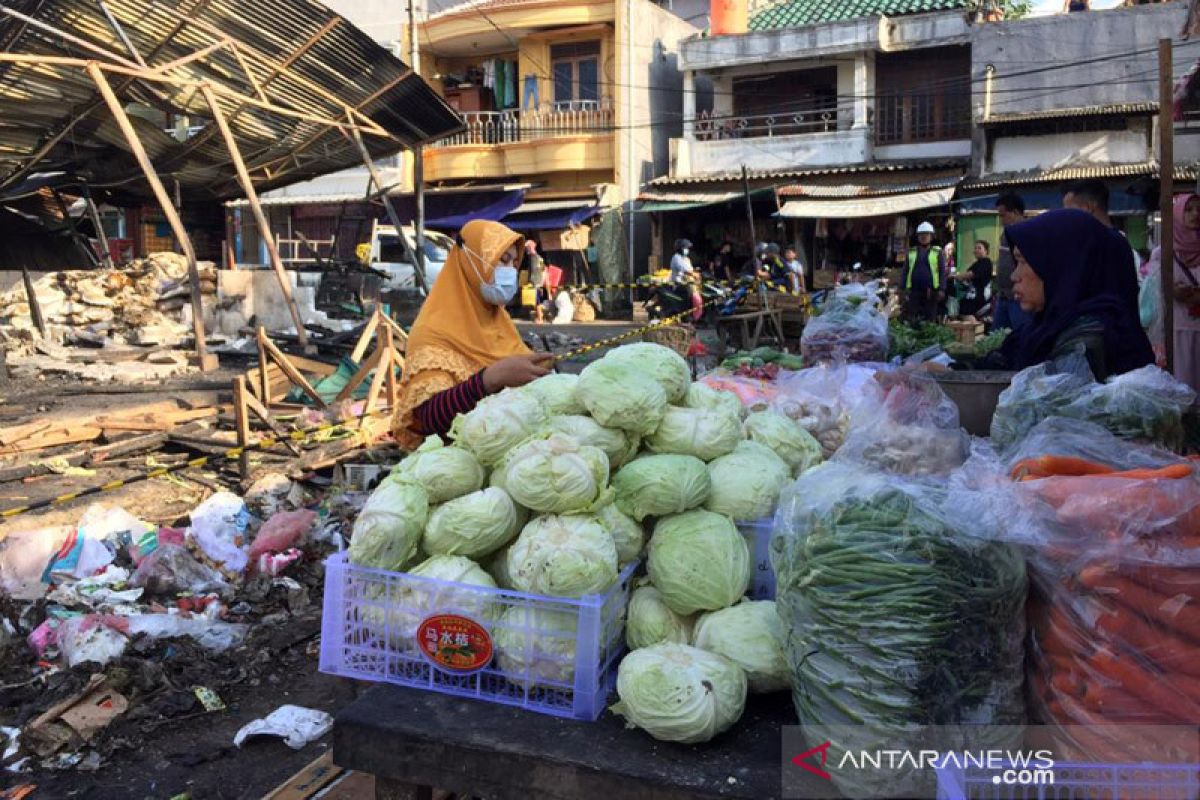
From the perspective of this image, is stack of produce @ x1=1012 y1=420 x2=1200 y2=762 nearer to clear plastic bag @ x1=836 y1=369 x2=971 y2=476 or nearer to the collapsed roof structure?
clear plastic bag @ x1=836 y1=369 x2=971 y2=476

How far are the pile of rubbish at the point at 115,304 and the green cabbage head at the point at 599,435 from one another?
13.6m

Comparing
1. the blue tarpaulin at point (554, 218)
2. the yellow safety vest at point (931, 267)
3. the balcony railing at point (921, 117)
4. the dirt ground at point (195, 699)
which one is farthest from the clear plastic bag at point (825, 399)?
the blue tarpaulin at point (554, 218)

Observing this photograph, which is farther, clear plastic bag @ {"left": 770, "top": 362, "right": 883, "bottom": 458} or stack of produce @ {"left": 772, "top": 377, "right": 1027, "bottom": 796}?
clear plastic bag @ {"left": 770, "top": 362, "right": 883, "bottom": 458}

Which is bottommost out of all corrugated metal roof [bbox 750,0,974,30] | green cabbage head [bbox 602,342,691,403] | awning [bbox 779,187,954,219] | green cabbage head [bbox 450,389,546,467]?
green cabbage head [bbox 450,389,546,467]

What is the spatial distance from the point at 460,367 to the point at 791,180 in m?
19.6

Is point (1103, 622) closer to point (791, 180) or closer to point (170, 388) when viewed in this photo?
point (170, 388)

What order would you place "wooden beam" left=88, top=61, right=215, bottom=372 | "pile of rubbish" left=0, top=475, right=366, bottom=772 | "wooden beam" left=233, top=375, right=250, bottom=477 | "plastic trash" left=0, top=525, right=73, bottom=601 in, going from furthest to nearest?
"wooden beam" left=88, top=61, right=215, bottom=372 → "wooden beam" left=233, top=375, right=250, bottom=477 → "plastic trash" left=0, top=525, right=73, bottom=601 → "pile of rubbish" left=0, top=475, right=366, bottom=772

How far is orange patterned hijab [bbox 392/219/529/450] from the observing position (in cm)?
350

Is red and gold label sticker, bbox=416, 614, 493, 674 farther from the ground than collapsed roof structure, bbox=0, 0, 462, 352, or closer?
closer

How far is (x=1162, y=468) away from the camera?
1.65 m

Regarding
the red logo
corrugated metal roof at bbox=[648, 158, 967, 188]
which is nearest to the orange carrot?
the red logo

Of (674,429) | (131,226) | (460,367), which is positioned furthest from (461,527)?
(131,226)

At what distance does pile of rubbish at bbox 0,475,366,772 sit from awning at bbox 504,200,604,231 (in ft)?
60.3

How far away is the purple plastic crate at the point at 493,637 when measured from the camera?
177 cm
